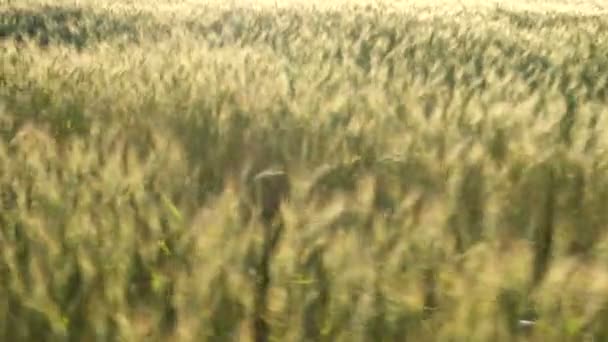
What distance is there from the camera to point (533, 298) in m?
0.99

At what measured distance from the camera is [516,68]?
3.87 meters

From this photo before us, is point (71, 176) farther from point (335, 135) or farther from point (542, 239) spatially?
point (542, 239)

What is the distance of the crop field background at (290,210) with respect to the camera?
96 centimetres

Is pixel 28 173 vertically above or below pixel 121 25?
above

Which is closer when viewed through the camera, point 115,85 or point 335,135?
point 335,135

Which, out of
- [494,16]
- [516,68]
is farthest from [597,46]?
[494,16]

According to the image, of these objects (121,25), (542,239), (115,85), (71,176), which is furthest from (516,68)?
(121,25)

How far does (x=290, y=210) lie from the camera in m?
1.21

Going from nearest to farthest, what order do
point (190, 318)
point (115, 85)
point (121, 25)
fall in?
1. point (190, 318)
2. point (115, 85)
3. point (121, 25)

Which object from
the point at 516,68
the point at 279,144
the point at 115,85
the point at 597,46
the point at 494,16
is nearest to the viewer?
the point at 279,144

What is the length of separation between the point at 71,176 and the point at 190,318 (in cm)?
61

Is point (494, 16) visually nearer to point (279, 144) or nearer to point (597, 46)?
point (597, 46)

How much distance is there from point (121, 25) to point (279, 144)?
5.01 m

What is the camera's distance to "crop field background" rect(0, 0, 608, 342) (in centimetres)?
96
